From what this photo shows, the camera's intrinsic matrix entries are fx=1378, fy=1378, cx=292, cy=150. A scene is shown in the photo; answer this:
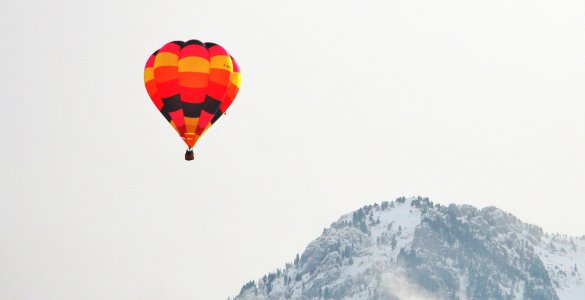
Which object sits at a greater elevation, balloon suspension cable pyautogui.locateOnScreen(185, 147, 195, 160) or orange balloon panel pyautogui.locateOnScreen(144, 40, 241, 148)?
orange balloon panel pyautogui.locateOnScreen(144, 40, 241, 148)

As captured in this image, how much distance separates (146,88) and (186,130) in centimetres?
724

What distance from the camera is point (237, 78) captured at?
466 ft

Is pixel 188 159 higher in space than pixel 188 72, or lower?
lower

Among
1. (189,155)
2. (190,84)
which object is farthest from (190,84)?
(189,155)

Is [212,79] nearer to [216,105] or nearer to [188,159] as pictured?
[216,105]

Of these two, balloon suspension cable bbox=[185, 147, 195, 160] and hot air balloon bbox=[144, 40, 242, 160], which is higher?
hot air balloon bbox=[144, 40, 242, 160]

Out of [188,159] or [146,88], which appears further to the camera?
[146,88]

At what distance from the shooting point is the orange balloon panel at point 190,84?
453 ft

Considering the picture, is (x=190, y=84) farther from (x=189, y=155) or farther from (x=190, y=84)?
(x=189, y=155)

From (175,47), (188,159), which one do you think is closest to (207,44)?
(175,47)

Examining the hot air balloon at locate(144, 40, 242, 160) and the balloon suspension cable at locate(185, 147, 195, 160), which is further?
the hot air balloon at locate(144, 40, 242, 160)

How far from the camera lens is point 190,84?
138000 millimetres

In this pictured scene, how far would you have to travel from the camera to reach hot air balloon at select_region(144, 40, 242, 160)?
453 ft

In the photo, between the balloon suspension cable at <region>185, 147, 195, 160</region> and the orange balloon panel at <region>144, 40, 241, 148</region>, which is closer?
the balloon suspension cable at <region>185, 147, 195, 160</region>
